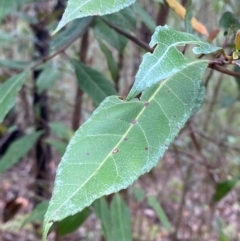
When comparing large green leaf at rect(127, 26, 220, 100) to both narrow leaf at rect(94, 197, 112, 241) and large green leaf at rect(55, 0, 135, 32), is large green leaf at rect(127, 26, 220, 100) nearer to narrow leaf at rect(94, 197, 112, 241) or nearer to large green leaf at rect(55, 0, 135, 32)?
large green leaf at rect(55, 0, 135, 32)

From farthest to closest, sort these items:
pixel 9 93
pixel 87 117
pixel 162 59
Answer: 1. pixel 87 117
2. pixel 9 93
3. pixel 162 59

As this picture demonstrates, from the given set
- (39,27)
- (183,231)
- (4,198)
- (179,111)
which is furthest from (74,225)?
(4,198)

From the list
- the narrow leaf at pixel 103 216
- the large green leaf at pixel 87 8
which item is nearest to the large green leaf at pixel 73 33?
the narrow leaf at pixel 103 216

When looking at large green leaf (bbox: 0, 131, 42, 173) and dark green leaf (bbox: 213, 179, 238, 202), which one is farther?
large green leaf (bbox: 0, 131, 42, 173)

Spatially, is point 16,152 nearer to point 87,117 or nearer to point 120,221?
point 120,221

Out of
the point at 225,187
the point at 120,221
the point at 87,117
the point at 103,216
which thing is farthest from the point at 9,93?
the point at 87,117

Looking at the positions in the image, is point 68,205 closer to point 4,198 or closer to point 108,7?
point 108,7

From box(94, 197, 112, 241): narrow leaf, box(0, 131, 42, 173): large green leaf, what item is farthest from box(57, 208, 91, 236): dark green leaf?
box(0, 131, 42, 173): large green leaf
